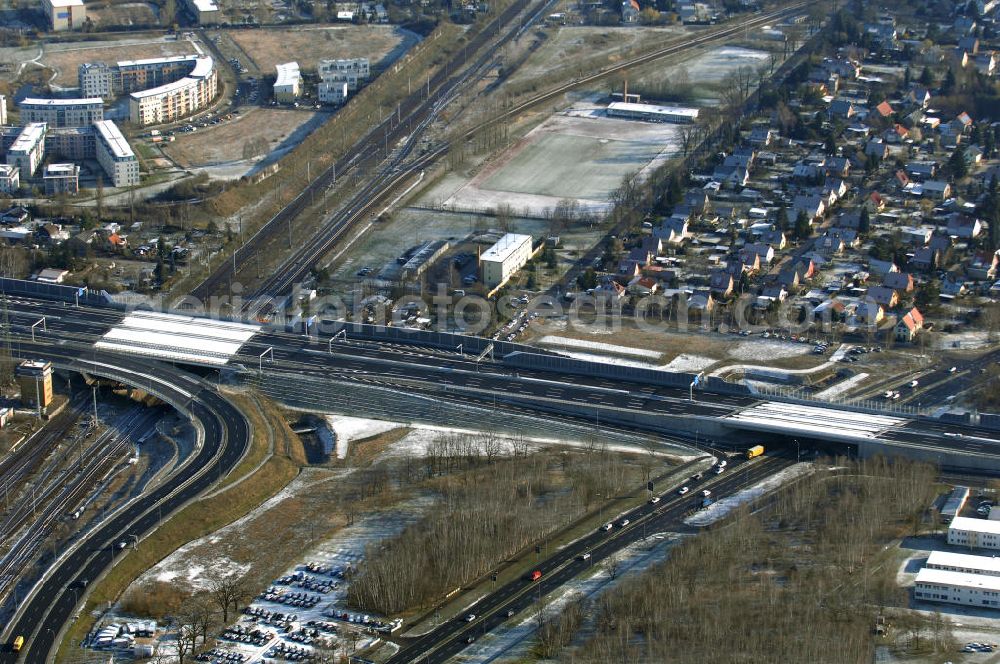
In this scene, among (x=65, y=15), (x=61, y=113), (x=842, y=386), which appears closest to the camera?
(x=842, y=386)

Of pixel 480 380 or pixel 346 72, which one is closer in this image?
pixel 480 380

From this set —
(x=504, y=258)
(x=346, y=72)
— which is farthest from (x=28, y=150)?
(x=504, y=258)

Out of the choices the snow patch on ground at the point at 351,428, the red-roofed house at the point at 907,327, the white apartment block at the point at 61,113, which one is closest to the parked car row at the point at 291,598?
the snow patch on ground at the point at 351,428

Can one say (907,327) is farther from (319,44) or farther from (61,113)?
(319,44)

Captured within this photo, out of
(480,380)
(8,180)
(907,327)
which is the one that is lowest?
(480,380)

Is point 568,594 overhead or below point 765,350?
below

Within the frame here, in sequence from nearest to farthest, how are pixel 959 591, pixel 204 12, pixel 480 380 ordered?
pixel 959 591 < pixel 480 380 < pixel 204 12
